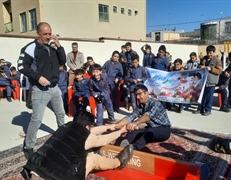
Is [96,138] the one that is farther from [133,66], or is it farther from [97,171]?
[133,66]

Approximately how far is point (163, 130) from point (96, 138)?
1.13 metres

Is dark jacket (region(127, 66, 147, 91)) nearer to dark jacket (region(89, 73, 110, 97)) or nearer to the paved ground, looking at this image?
the paved ground

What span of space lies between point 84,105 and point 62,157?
140 inches

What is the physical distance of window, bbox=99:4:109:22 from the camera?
23.3 m

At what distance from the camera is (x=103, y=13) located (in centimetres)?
2369

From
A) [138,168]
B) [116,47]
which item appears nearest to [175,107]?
[138,168]

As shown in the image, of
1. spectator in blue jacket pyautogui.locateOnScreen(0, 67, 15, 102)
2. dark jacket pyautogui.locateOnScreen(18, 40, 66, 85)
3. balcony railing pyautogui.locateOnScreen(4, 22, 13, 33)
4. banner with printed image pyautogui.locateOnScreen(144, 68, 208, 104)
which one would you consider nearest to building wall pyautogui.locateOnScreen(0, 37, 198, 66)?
spectator in blue jacket pyautogui.locateOnScreen(0, 67, 15, 102)

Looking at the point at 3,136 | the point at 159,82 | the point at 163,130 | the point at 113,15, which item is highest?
the point at 113,15

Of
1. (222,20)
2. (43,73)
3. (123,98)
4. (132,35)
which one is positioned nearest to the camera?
(43,73)

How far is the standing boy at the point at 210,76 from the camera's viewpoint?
5.68m

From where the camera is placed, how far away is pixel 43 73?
3.62m

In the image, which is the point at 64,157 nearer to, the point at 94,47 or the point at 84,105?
the point at 84,105

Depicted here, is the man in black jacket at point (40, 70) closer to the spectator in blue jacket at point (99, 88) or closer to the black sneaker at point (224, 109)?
the spectator in blue jacket at point (99, 88)

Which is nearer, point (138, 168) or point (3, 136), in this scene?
point (138, 168)
